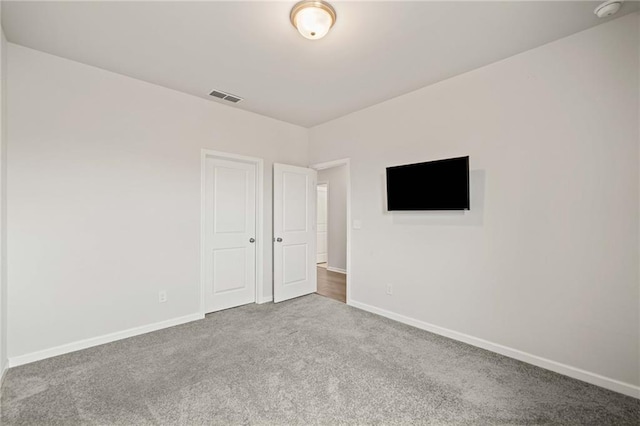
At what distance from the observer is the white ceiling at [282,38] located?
2023 millimetres

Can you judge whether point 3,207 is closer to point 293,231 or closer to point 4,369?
point 4,369

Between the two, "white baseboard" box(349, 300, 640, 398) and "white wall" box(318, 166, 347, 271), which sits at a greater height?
"white wall" box(318, 166, 347, 271)

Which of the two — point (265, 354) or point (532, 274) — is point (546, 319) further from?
point (265, 354)

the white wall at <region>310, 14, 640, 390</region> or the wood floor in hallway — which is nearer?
the white wall at <region>310, 14, 640, 390</region>

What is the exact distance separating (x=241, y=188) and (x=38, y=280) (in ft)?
7.36

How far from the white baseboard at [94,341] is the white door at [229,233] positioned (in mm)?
427

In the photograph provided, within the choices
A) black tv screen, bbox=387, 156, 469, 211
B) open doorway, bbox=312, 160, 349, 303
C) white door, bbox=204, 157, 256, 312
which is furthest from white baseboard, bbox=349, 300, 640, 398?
open doorway, bbox=312, 160, 349, 303

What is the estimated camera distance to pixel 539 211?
2.43 metres

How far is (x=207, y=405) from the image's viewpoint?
1.93m

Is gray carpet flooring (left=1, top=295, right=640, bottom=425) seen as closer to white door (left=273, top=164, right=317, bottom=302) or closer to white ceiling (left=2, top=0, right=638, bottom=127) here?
white door (left=273, top=164, right=317, bottom=302)

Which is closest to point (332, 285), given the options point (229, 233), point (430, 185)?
point (229, 233)

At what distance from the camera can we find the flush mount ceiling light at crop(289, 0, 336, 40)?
193 cm

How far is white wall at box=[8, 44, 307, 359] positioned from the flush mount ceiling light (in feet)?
6.54

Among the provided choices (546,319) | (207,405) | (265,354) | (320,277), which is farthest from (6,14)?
(320,277)
